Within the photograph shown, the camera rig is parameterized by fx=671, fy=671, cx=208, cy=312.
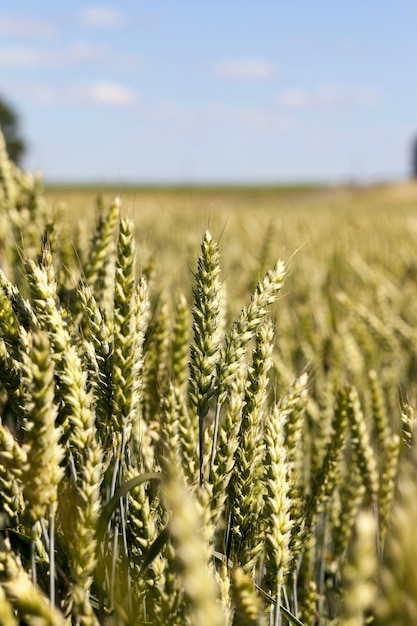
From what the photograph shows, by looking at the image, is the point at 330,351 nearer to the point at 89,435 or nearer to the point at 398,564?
the point at 89,435

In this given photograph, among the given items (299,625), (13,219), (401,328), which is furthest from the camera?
(401,328)

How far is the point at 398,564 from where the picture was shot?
0.58 metres

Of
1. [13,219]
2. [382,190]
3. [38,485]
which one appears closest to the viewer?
[38,485]

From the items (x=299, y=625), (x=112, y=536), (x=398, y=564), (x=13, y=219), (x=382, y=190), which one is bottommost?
(x=299, y=625)

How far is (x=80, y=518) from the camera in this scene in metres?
0.96

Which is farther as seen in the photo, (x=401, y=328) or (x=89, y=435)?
(x=401, y=328)

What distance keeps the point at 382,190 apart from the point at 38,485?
58819mm

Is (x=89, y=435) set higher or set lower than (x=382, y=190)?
lower

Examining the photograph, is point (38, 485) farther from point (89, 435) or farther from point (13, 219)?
point (13, 219)

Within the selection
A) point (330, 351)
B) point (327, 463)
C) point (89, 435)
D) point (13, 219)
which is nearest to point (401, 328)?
point (330, 351)

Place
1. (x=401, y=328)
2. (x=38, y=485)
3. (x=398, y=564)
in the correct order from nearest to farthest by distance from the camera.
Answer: (x=398, y=564) < (x=38, y=485) < (x=401, y=328)

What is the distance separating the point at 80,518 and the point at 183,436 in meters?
0.46

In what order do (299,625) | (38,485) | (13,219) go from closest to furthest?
(38,485), (299,625), (13,219)

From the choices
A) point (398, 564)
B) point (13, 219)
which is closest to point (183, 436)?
point (398, 564)
